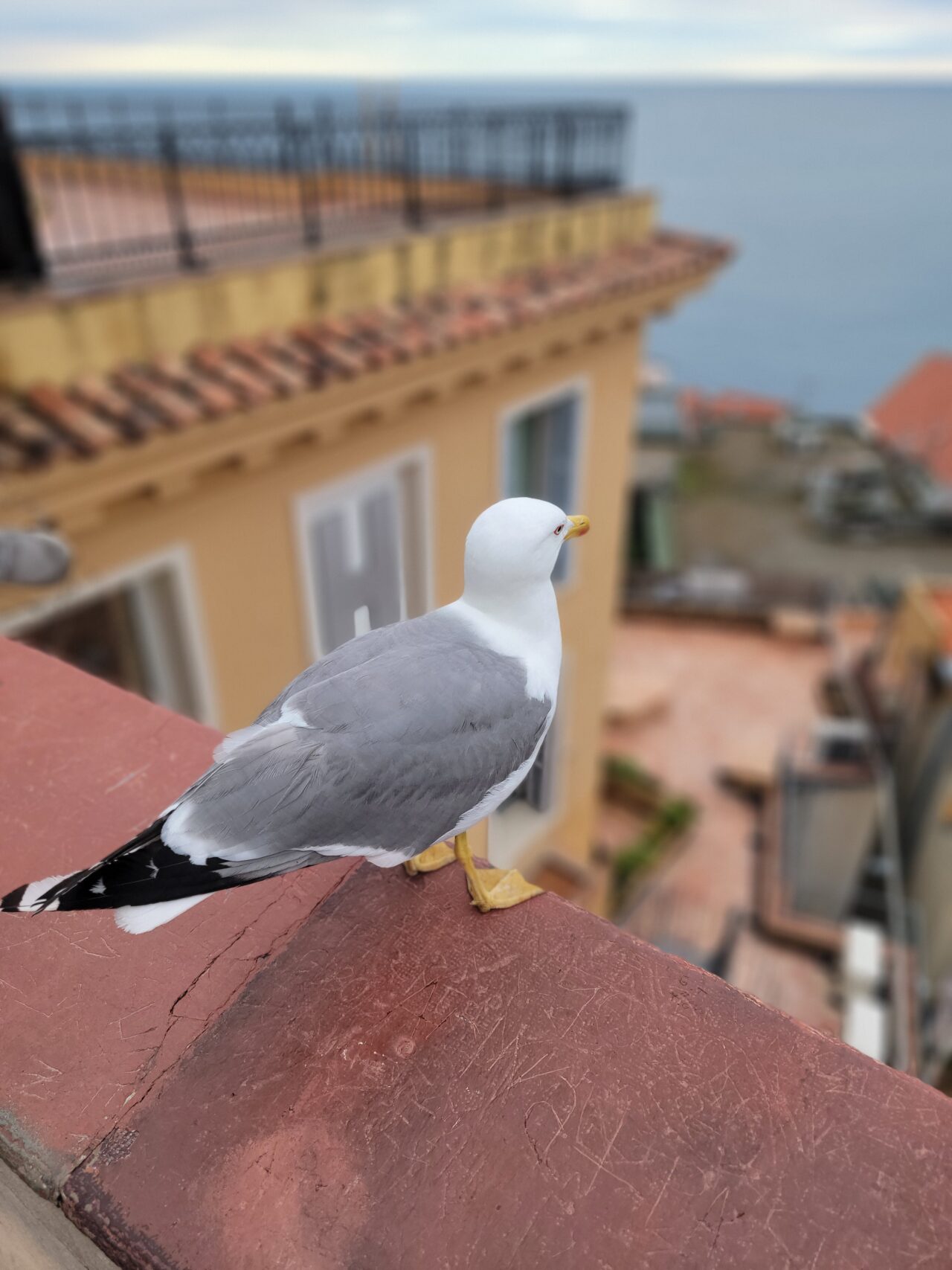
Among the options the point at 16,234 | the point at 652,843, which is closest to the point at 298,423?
the point at 16,234

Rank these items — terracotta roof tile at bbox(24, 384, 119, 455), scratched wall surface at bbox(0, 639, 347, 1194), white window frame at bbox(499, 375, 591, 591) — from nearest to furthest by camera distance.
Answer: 1. scratched wall surface at bbox(0, 639, 347, 1194)
2. terracotta roof tile at bbox(24, 384, 119, 455)
3. white window frame at bbox(499, 375, 591, 591)

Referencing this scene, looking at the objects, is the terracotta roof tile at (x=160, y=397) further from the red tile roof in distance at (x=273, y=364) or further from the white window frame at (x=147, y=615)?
the white window frame at (x=147, y=615)

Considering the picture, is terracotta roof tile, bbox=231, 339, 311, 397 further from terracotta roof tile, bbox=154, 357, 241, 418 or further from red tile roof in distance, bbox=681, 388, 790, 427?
red tile roof in distance, bbox=681, 388, 790, 427

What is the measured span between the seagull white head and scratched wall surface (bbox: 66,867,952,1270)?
59 cm

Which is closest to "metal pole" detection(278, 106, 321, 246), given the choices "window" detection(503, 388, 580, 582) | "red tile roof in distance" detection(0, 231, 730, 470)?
"red tile roof in distance" detection(0, 231, 730, 470)

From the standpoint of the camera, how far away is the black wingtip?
1226 millimetres

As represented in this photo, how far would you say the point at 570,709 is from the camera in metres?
8.54

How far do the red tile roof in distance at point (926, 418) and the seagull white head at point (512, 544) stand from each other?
1192 inches

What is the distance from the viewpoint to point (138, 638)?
489 centimetres

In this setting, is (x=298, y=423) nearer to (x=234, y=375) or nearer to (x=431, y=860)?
(x=234, y=375)

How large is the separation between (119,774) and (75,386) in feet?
8.89

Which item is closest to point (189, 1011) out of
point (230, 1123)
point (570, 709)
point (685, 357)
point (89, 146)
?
point (230, 1123)

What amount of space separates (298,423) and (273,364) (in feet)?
1.01

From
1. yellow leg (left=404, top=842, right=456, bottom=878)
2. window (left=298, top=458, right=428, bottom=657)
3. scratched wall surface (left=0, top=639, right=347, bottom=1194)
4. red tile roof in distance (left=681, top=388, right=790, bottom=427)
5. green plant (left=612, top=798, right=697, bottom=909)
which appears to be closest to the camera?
scratched wall surface (left=0, top=639, right=347, bottom=1194)
